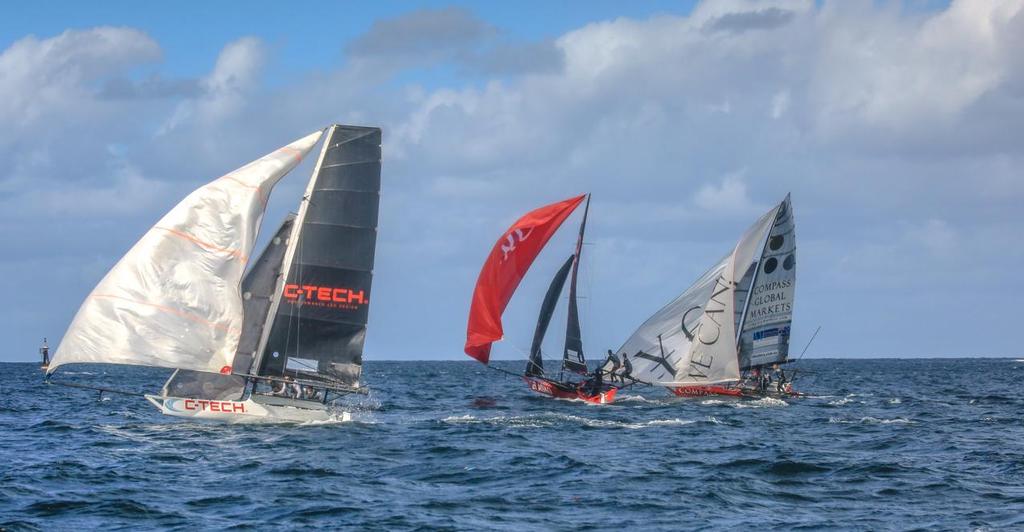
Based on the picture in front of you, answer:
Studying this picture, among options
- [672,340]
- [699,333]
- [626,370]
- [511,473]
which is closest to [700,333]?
[699,333]

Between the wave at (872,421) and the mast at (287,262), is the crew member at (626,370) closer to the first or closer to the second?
the wave at (872,421)

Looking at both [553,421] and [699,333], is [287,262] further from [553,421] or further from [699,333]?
[699,333]

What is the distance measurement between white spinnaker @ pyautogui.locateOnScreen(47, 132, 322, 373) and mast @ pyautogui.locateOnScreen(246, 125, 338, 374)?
935 millimetres

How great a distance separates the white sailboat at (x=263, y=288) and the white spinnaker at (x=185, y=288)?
0.03 meters

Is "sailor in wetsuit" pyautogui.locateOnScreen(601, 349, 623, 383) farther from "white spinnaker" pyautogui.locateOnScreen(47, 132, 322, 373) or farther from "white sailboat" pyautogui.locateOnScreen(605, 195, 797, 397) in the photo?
"white spinnaker" pyautogui.locateOnScreen(47, 132, 322, 373)

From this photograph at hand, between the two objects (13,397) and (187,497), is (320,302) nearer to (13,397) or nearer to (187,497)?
(187,497)

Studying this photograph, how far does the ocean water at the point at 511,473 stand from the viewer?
2327cm

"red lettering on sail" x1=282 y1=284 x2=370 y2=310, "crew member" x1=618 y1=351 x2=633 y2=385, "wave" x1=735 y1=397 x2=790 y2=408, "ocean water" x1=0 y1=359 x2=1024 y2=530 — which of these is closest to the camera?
"ocean water" x1=0 y1=359 x2=1024 y2=530

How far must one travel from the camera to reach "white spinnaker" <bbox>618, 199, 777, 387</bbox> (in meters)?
55.0

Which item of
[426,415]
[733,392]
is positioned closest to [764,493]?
[426,415]

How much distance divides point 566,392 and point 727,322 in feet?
26.1

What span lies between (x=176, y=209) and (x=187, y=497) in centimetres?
1094

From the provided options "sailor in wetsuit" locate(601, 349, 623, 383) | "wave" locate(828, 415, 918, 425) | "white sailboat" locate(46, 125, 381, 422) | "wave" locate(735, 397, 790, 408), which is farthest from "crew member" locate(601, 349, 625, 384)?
"white sailboat" locate(46, 125, 381, 422)

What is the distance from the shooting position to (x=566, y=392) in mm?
53156
